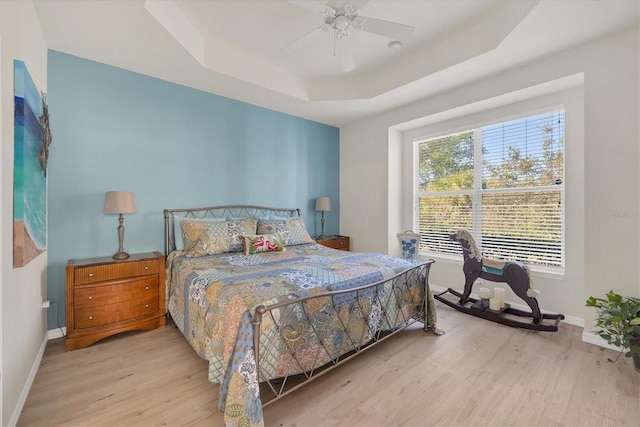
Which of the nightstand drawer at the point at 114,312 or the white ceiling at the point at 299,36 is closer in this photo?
the white ceiling at the point at 299,36

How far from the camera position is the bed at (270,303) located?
1.53m

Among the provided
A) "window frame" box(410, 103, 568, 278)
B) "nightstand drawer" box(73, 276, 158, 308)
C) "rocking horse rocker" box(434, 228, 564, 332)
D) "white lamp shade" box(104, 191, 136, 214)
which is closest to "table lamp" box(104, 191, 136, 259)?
"white lamp shade" box(104, 191, 136, 214)

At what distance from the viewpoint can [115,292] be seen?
8.38 ft

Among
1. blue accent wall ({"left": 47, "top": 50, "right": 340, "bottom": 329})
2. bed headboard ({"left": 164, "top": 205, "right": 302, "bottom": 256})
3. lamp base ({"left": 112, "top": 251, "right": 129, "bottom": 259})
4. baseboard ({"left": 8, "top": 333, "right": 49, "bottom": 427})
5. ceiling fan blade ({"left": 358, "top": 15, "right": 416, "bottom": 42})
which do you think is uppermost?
ceiling fan blade ({"left": 358, "top": 15, "right": 416, "bottom": 42})

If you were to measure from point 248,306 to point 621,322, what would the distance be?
9.11ft

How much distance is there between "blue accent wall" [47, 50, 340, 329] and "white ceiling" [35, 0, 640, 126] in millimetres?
234

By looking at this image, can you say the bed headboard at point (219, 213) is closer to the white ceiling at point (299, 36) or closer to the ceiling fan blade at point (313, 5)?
the white ceiling at point (299, 36)

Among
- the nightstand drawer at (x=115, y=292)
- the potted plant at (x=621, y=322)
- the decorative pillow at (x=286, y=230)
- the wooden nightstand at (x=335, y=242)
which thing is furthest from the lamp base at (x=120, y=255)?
the potted plant at (x=621, y=322)

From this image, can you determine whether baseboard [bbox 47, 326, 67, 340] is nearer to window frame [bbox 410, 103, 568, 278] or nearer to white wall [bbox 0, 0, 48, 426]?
white wall [bbox 0, 0, 48, 426]

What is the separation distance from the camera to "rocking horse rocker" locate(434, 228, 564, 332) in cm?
281

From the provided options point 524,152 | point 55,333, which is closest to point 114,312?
point 55,333

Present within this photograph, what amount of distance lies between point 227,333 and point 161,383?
87 centimetres

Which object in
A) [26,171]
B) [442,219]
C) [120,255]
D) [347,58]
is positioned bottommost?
[120,255]

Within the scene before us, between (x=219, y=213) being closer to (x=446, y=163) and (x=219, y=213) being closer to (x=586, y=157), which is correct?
(x=446, y=163)
